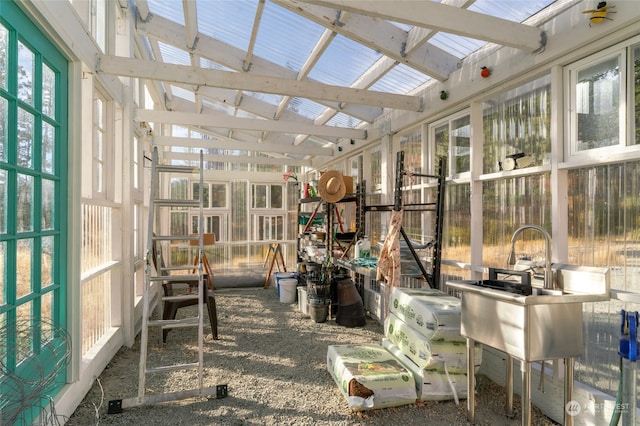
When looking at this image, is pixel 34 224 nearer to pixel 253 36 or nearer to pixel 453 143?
pixel 253 36

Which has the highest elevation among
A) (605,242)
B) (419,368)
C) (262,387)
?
(605,242)

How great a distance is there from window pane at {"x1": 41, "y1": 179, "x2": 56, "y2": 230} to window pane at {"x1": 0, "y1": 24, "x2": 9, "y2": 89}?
2.16 feet

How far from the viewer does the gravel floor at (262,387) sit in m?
2.50

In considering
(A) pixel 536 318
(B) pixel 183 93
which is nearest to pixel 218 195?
(B) pixel 183 93

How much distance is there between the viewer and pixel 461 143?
3797 mm

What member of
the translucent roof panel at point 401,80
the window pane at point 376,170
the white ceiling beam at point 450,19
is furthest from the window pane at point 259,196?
the white ceiling beam at point 450,19

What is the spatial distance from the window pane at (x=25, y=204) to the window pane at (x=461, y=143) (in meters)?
3.59

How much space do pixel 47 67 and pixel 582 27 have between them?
355 centimetres

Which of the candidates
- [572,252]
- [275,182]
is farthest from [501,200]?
[275,182]

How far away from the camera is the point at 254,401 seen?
9.01ft

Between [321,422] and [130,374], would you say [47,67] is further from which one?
[321,422]

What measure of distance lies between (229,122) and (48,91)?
257 cm

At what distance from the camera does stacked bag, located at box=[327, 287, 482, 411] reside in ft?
8.46

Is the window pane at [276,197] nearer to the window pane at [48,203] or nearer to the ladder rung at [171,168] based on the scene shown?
the ladder rung at [171,168]
